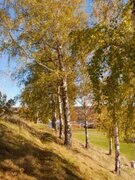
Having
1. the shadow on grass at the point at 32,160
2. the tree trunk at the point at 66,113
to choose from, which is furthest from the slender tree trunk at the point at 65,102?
the shadow on grass at the point at 32,160

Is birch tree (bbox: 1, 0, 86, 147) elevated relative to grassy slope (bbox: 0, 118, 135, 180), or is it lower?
elevated

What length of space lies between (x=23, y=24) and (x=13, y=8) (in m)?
1.45

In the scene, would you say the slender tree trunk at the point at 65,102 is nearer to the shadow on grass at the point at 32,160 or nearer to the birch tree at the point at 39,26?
the birch tree at the point at 39,26

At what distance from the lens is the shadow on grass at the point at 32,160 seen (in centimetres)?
1625

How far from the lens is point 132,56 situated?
1238cm

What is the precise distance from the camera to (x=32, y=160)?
1755 cm

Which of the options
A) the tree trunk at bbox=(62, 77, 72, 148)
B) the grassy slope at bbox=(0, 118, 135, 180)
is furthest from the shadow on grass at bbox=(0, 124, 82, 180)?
the tree trunk at bbox=(62, 77, 72, 148)

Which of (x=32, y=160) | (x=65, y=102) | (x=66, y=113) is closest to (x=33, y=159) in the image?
(x=32, y=160)

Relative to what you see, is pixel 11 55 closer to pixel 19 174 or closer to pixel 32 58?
pixel 32 58

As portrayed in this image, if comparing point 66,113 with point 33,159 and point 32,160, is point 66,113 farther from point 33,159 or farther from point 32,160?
point 32,160

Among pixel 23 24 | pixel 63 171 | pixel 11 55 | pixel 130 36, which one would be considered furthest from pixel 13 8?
pixel 130 36

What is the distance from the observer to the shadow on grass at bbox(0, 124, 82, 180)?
16.2 metres

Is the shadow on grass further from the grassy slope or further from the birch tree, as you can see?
the birch tree

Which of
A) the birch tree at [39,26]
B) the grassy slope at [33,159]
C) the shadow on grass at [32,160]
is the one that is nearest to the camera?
the grassy slope at [33,159]
